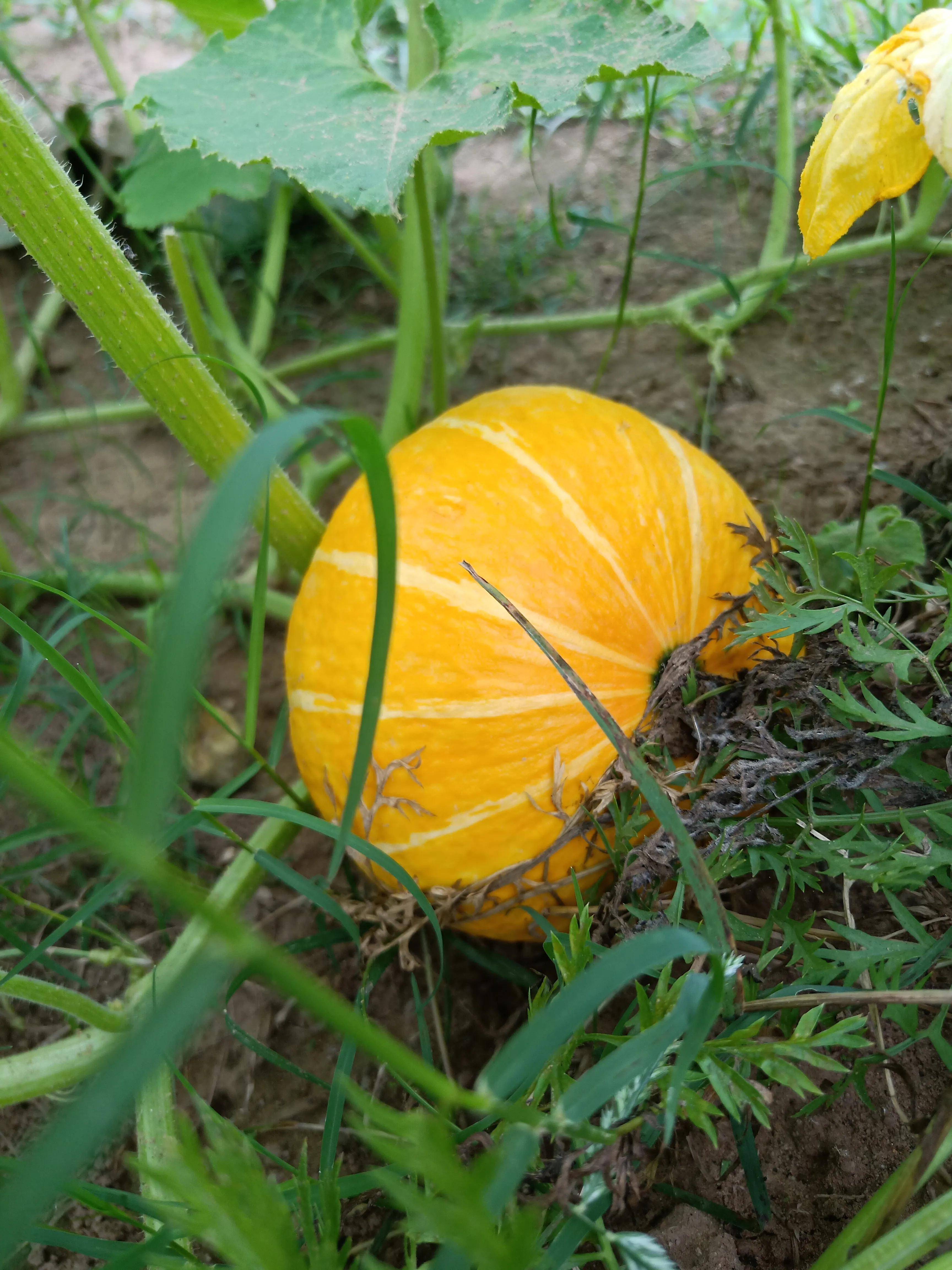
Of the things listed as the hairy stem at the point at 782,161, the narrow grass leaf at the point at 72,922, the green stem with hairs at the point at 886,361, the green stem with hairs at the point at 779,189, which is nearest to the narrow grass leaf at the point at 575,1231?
the narrow grass leaf at the point at 72,922

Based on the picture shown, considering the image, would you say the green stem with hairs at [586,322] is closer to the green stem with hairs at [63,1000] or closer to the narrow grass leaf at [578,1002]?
the green stem with hairs at [63,1000]

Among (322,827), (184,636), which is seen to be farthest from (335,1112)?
(184,636)

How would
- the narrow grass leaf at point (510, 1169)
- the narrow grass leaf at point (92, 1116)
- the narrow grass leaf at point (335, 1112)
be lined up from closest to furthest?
the narrow grass leaf at point (92, 1116) < the narrow grass leaf at point (510, 1169) < the narrow grass leaf at point (335, 1112)

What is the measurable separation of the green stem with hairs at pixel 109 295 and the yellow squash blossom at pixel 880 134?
0.77m

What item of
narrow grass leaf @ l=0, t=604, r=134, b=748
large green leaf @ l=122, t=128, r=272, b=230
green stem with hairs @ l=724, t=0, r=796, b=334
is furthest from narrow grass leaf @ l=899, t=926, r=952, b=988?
large green leaf @ l=122, t=128, r=272, b=230

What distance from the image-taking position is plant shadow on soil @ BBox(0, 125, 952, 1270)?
1017 millimetres

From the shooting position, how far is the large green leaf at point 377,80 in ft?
3.80

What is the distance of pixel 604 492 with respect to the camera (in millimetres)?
1317

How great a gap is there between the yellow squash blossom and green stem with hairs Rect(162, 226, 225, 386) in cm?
84

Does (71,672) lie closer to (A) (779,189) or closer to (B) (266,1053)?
(B) (266,1053)

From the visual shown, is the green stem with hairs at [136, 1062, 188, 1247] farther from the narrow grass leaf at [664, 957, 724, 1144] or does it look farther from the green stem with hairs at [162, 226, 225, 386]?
the green stem with hairs at [162, 226, 225, 386]

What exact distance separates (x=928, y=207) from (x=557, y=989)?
1609 mm

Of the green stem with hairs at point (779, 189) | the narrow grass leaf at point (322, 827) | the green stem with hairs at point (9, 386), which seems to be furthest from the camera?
the green stem with hairs at point (9, 386)

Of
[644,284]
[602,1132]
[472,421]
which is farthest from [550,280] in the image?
[602,1132]
